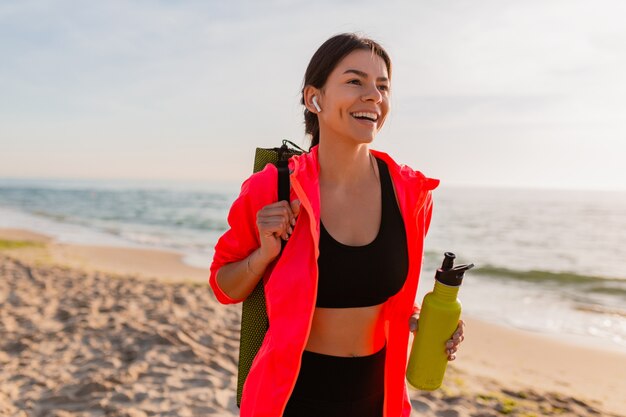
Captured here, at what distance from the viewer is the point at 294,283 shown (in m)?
1.70

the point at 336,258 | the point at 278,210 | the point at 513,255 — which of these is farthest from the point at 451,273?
the point at 513,255

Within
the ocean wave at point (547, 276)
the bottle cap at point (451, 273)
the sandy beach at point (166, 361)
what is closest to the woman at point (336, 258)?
the bottle cap at point (451, 273)

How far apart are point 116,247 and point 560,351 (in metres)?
13.9

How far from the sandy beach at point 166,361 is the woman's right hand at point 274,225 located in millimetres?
3247

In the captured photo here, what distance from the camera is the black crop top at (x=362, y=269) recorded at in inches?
69.1

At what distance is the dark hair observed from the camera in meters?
1.94

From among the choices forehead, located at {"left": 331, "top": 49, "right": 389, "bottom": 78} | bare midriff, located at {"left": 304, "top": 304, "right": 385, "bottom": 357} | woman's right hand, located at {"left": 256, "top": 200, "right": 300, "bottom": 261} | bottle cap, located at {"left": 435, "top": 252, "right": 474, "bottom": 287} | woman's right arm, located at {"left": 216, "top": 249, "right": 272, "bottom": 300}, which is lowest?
bare midriff, located at {"left": 304, "top": 304, "right": 385, "bottom": 357}

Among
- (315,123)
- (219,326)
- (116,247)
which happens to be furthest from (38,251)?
(315,123)

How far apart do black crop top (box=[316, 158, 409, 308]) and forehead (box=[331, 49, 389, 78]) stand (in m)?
0.60

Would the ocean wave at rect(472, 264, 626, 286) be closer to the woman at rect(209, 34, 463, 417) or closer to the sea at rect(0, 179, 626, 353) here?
the sea at rect(0, 179, 626, 353)

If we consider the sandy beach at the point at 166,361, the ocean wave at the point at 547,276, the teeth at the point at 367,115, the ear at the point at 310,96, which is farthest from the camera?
the ocean wave at the point at 547,276

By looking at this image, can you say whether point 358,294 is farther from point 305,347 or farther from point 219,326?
point 219,326

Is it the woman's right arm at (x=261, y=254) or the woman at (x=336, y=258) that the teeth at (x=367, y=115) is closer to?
the woman at (x=336, y=258)

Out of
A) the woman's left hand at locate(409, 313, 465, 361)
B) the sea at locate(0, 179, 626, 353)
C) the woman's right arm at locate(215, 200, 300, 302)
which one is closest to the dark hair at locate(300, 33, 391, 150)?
the woman's right arm at locate(215, 200, 300, 302)
